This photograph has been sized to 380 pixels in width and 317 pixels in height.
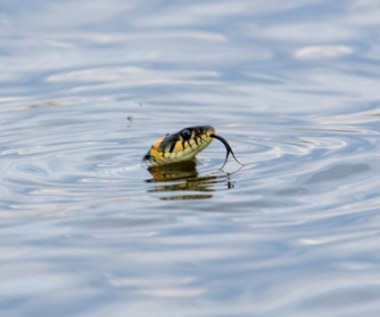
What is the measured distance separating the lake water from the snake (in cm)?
17

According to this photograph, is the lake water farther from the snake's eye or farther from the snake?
the snake's eye

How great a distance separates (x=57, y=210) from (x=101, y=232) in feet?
2.36

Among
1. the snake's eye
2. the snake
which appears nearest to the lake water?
the snake

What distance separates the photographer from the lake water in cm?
831

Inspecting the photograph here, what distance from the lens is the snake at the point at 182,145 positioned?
12203mm

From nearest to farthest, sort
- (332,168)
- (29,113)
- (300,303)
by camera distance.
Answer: (300,303)
(332,168)
(29,113)

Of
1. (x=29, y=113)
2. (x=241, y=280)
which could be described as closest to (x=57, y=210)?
(x=241, y=280)

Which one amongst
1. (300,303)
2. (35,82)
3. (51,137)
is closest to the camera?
(300,303)

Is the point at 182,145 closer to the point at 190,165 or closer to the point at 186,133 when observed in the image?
the point at 186,133

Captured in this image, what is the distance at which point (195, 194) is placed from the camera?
10672mm

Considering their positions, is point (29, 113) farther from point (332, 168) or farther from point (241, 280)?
point (241, 280)

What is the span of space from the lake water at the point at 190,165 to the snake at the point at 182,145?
169 millimetres

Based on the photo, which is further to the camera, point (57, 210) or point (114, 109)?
point (114, 109)

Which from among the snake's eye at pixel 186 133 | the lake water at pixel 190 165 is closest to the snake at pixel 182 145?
the snake's eye at pixel 186 133
